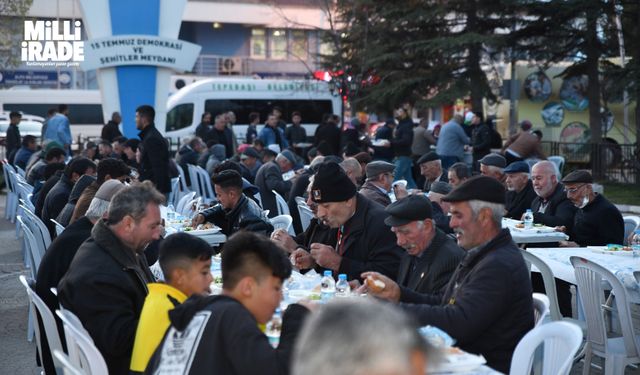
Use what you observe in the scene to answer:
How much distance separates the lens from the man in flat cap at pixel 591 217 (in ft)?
29.6

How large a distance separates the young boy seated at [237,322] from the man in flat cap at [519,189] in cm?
720

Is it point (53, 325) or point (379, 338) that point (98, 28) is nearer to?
point (53, 325)

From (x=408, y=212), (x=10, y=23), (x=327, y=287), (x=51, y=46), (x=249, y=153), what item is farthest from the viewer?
(x=10, y=23)

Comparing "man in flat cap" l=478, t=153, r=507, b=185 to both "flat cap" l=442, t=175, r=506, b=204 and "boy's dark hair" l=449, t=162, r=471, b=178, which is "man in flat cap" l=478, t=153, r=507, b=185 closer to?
"boy's dark hair" l=449, t=162, r=471, b=178

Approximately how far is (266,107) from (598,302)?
29.1 metres

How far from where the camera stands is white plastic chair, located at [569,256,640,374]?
6.48 m

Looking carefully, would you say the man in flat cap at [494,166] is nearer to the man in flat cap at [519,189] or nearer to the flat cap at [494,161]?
the flat cap at [494,161]

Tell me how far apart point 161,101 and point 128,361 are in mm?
17249

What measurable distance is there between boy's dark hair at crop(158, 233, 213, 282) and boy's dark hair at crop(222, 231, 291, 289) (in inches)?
30.2

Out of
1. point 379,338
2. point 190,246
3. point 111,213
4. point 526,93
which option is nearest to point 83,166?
point 111,213

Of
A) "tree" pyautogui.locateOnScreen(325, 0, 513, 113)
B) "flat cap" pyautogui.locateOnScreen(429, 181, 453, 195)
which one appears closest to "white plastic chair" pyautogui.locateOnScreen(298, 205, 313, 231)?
"flat cap" pyautogui.locateOnScreen(429, 181, 453, 195)

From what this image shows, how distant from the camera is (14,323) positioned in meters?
9.66

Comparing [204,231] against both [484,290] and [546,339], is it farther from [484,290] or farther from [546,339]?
[546,339]

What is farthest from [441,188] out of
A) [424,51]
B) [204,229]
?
[424,51]
